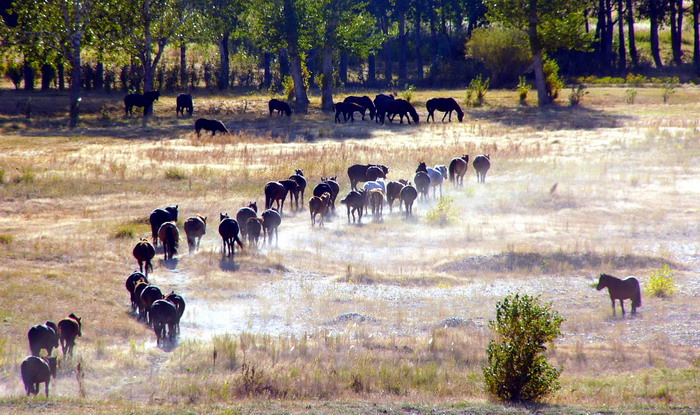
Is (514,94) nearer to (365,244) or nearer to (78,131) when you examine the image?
(78,131)

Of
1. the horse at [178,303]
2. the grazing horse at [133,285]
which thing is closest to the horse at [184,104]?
the grazing horse at [133,285]

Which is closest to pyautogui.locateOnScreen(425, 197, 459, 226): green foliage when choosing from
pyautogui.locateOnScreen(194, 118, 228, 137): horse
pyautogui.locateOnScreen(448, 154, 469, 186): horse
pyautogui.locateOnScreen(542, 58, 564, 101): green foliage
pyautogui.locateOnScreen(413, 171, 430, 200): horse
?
pyautogui.locateOnScreen(413, 171, 430, 200): horse

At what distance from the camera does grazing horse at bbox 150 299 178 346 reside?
11.9 metres

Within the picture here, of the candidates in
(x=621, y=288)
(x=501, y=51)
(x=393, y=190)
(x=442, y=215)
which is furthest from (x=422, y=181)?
(x=501, y=51)

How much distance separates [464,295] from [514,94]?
45375mm

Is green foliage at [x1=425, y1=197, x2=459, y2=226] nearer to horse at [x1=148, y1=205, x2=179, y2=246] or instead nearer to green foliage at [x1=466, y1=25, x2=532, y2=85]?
horse at [x1=148, y1=205, x2=179, y2=246]

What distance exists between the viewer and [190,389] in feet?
32.1

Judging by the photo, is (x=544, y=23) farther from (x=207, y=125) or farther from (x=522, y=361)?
(x=522, y=361)

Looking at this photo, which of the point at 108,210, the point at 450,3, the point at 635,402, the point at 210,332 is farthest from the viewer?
the point at 450,3

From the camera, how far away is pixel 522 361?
9.76 m

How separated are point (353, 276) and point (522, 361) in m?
7.10

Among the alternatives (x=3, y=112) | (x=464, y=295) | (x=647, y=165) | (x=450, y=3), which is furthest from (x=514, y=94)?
(x=464, y=295)

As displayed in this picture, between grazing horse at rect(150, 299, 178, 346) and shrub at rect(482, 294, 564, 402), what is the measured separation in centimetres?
511

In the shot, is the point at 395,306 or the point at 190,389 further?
the point at 395,306
